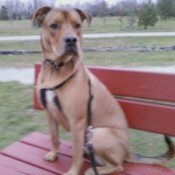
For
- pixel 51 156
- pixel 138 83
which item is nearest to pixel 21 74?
pixel 51 156

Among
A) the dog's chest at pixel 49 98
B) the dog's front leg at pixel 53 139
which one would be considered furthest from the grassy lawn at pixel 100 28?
the dog's chest at pixel 49 98

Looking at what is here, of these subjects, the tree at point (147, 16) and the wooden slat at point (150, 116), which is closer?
the wooden slat at point (150, 116)

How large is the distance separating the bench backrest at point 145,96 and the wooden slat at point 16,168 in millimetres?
845

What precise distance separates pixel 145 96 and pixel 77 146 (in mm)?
675

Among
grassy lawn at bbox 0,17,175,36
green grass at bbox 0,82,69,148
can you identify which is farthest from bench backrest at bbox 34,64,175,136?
grassy lawn at bbox 0,17,175,36

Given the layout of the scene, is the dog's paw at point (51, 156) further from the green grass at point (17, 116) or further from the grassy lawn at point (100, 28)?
the grassy lawn at point (100, 28)

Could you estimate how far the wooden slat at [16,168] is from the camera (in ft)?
10.2

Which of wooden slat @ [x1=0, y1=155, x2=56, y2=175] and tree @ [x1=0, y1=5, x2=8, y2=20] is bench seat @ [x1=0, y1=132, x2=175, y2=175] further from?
tree @ [x1=0, y1=5, x2=8, y2=20]

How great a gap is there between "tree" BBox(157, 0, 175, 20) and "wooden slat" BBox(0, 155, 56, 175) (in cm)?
3291

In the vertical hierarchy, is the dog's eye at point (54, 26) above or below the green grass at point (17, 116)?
above

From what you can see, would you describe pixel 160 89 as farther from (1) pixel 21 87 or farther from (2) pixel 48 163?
(1) pixel 21 87

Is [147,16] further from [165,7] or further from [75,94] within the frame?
[75,94]

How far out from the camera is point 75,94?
3.01 metres

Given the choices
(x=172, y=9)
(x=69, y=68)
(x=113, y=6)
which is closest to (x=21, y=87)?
(x=69, y=68)
